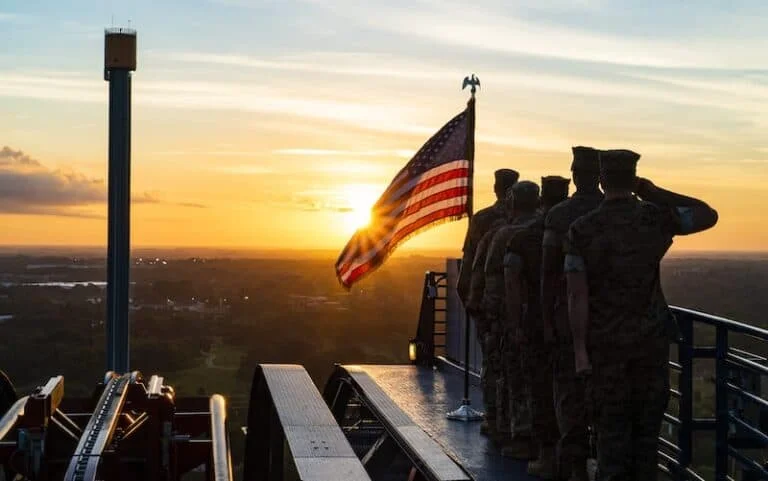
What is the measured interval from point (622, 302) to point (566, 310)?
648mm

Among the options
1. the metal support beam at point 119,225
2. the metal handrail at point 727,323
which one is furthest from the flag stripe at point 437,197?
the metal support beam at point 119,225

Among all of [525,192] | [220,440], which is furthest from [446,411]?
[525,192]

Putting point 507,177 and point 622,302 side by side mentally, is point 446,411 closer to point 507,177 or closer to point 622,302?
point 507,177


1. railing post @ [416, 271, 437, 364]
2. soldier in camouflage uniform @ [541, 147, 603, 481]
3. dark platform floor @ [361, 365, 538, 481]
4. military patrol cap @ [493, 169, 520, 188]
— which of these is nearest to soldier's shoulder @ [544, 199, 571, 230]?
soldier in camouflage uniform @ [541, 147, 603, 481]

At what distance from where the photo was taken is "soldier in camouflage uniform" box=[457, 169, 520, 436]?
30.0 ft

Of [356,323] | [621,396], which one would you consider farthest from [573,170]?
[356,323]

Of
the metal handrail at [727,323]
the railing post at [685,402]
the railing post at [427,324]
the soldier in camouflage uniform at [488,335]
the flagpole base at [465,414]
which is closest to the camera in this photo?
the metal handrail at [727,323]

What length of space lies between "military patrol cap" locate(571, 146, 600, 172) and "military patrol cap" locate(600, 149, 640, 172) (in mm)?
649

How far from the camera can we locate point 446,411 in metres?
11.3

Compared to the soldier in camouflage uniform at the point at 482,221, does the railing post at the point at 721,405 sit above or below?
below

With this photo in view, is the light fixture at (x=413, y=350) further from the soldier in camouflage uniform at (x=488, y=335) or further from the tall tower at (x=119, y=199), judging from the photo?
the soldier in camouflage uniform at (x=488, y=335)

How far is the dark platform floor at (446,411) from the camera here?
838 centimetres

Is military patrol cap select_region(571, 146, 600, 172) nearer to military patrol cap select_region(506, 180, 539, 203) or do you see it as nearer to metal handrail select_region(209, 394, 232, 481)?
military patrol cap select_region(506, 180, 539, 203)

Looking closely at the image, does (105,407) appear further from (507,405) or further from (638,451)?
(638,451)
